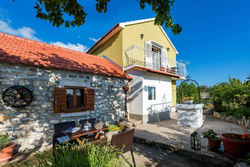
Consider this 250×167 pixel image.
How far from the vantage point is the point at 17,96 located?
4.10 metres

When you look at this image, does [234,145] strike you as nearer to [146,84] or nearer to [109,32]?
[146,84]

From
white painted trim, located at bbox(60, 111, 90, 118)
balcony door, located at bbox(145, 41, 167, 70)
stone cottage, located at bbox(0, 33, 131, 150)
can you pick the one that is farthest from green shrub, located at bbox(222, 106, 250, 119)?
white painted trim, located at bbox(60, 111, 90, 118)

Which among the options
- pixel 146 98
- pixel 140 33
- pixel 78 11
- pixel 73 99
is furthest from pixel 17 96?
pixel 140 33

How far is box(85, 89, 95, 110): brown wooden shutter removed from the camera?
5.77 meters

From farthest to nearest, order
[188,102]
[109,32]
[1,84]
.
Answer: [109,32]
[188,102]
[1,84]

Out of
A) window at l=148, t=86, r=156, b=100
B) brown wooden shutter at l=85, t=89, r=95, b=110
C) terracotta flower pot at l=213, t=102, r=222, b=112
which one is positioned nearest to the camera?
brown wooden shutter at l=85, t=89, r=95, b=110

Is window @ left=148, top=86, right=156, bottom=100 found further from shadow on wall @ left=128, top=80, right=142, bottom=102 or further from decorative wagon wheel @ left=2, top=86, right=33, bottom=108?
decorative wagon wheel @ left=2, top=86, right=33, bottom=108

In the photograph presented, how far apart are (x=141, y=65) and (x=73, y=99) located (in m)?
5.33

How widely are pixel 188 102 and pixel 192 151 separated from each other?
3.76 m

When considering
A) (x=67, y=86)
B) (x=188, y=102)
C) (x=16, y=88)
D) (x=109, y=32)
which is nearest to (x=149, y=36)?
(x=109, y=32)

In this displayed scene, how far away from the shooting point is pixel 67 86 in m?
5.36

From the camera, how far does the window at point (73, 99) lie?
491cm

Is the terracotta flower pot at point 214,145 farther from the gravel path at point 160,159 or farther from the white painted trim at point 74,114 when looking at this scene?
the white painted trim at point 74,114

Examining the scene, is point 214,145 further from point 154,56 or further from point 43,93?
point 154,56
